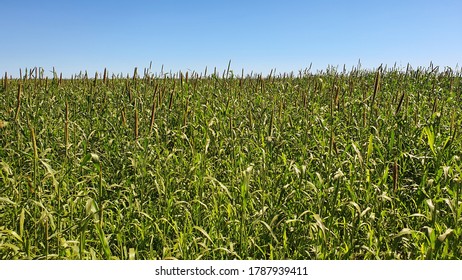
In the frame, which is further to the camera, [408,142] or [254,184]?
[408,142]

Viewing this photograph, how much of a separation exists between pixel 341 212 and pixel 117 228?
161cm

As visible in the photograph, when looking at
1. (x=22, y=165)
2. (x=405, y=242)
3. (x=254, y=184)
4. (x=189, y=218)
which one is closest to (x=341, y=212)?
(x=405, y=242)

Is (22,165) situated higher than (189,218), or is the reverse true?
(22,165)

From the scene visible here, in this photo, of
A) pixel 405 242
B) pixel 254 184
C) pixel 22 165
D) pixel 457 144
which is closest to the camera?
pixel 405 242

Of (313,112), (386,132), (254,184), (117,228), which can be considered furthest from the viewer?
(313,112)

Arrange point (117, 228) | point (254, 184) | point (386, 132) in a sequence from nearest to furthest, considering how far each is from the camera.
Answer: point (117, 228), point (254, 184), point (386, 132)

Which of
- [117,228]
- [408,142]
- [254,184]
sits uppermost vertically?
[408,142]

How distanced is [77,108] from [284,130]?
3180 mm

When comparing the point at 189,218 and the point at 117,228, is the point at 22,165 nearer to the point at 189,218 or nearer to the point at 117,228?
the point at 117,228

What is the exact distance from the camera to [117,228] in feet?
8.56

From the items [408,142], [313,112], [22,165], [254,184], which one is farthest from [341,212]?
[22,165]

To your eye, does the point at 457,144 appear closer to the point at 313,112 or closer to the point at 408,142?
the point at 408,142

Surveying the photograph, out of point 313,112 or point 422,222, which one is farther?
point 313,112

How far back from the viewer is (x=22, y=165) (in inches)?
136
